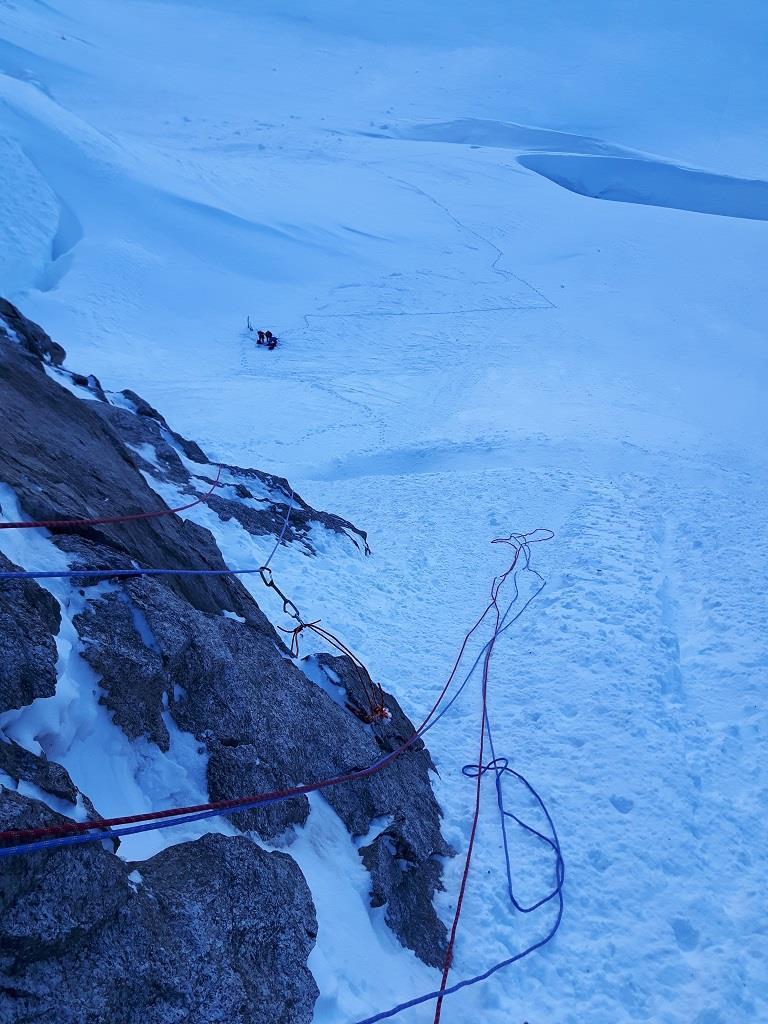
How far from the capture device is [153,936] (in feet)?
7.71

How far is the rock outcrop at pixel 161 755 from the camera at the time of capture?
2.18m

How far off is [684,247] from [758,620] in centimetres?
1496

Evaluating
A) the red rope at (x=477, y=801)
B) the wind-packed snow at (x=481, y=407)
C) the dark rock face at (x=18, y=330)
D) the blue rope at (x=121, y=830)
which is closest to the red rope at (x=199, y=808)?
the blue rope at (x=121, y=830)

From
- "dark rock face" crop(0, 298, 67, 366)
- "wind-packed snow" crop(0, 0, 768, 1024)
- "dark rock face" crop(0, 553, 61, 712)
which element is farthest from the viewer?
"dark rock face" crop(0, 298, 67, 366)

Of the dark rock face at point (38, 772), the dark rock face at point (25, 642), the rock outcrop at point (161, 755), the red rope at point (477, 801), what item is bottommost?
the red rope at point (477, 801)

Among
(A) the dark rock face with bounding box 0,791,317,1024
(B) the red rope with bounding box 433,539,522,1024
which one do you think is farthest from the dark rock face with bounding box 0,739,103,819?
(B) the red rope with bounding box 433,539,522,1024

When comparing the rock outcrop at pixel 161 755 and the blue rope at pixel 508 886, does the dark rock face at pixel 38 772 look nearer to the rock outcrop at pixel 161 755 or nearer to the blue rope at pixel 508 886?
the rock outcrop at pixel 161 755

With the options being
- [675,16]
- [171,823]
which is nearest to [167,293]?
[171,823]

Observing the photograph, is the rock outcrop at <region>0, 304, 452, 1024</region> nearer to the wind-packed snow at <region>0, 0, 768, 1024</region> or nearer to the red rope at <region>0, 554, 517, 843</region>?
the red rope at <region>0, 554, 517, 843</region>

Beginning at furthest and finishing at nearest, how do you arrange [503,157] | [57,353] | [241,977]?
1. [503,157]
2. [57,353]
3. [241,977]

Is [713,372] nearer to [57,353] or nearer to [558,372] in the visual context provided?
[558,372]

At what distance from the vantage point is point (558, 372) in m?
13.3

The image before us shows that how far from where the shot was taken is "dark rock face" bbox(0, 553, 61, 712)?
252cm

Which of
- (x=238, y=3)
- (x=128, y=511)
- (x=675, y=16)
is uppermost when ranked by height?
(x=675, y=16)
